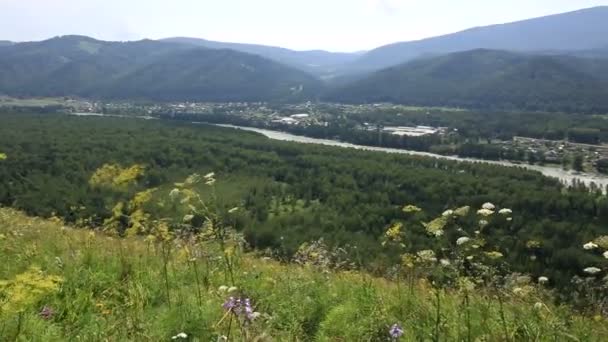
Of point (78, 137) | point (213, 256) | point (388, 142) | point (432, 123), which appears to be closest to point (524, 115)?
point (432, 123)

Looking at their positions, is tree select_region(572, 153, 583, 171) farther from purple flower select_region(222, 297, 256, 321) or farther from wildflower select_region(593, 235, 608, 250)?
purple flower select_region(222, 297, 256, 321)

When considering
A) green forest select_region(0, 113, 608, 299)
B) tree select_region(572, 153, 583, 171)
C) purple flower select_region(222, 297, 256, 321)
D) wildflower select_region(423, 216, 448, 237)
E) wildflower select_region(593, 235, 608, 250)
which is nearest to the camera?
purple flower select_region(222, 297, 256, 321)

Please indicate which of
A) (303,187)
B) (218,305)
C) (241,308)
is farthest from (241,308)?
(303,187)

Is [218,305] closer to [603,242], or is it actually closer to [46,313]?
[46,313]

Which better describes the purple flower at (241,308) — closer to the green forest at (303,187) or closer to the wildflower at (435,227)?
the wildflower at (435,227)

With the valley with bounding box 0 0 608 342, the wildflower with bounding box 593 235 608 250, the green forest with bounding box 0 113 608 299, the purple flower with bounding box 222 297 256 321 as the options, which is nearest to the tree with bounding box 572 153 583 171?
the valley with bounding box 0 0 608 342

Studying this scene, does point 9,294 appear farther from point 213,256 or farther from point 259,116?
point 259,116
